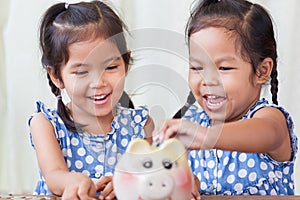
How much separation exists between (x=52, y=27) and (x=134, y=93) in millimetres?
239

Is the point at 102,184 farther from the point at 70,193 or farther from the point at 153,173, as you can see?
the point at 153,173

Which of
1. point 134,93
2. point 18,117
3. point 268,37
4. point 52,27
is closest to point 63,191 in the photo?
point 134,93

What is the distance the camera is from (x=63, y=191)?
2.72 feet

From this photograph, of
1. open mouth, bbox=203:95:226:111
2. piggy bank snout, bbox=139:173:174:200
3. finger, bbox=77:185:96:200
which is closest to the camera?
piggy bank snout, bbox=139:173:174:200

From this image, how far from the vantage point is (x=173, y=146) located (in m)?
0.66

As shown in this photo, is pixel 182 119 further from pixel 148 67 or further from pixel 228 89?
pixel 228 89

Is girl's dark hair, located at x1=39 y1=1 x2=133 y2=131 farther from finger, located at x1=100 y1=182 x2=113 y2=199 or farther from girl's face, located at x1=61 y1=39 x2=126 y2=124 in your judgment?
finger, located at x1=100 y1=182 x2=113 y2=199

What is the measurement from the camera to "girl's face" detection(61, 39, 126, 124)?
0.78 metres

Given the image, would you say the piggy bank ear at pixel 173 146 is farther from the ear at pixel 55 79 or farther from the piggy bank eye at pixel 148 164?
the ear at pixel 55 79

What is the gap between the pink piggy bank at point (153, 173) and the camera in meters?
0.65

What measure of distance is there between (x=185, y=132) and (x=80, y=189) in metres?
0.18

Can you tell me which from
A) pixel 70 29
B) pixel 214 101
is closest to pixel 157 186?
pixel 214 101

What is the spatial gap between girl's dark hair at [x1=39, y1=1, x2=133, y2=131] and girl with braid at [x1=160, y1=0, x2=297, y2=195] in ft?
0.41

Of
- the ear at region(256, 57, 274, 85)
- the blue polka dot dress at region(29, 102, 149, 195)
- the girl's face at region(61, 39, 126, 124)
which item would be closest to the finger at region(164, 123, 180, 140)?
the girl's face at region(61, 39, 126, 124)
